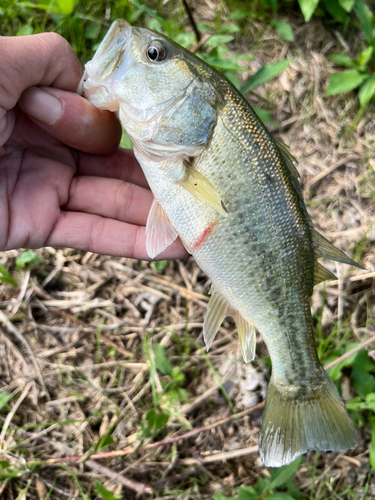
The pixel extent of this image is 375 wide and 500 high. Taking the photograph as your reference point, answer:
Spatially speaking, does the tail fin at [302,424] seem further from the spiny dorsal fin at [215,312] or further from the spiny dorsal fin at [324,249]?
the spiny dorsal fin at [324,249]

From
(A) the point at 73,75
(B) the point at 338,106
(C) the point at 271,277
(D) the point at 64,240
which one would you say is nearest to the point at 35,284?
(D) the point at 64,240

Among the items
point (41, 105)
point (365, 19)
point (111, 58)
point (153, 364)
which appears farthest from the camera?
point (365, 19)

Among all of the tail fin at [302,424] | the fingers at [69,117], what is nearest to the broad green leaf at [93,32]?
the fingers at [69,117]

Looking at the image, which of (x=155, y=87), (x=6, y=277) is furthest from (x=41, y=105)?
(x=6, y=277)

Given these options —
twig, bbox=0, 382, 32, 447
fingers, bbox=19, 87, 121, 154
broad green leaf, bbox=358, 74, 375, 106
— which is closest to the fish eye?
fingers, bbox=19, 87, 121, 154

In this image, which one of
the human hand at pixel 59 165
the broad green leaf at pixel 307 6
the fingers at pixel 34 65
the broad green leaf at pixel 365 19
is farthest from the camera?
the broad green leaf at pixel 365 19

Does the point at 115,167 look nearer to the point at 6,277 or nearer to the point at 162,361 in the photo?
the point at 6,277
